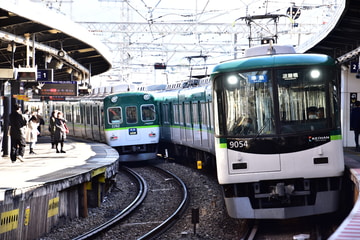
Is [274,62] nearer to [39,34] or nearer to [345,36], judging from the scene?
[345,36]

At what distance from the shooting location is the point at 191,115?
20016 millimetres

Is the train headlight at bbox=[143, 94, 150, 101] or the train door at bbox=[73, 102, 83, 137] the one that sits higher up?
the train headlight at bbox=[143, 94, 150, 101]

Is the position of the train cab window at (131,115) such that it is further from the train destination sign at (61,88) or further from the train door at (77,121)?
the train door at (77,121)

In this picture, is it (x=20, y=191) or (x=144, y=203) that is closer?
(x=20, y=191)

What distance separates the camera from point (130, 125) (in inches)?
932

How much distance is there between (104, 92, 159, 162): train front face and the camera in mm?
23672

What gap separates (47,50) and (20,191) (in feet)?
36.9

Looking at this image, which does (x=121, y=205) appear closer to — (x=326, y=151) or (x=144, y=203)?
(x=144, y=203)

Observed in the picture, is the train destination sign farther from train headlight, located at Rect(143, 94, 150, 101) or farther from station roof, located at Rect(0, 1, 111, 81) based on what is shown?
train headlight, located at Rect(143, 94, 150, 101)

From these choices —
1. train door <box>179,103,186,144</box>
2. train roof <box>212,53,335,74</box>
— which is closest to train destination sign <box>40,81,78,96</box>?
train door <box>179,103,186,144</box>

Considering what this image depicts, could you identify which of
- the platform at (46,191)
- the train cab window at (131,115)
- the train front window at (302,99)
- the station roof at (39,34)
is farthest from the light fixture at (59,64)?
the train front window at (302,99)

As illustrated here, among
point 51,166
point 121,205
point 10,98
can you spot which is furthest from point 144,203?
point 10,98

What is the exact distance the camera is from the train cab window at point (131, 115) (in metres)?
23.6

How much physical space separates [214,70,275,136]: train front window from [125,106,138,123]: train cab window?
42.2ft
